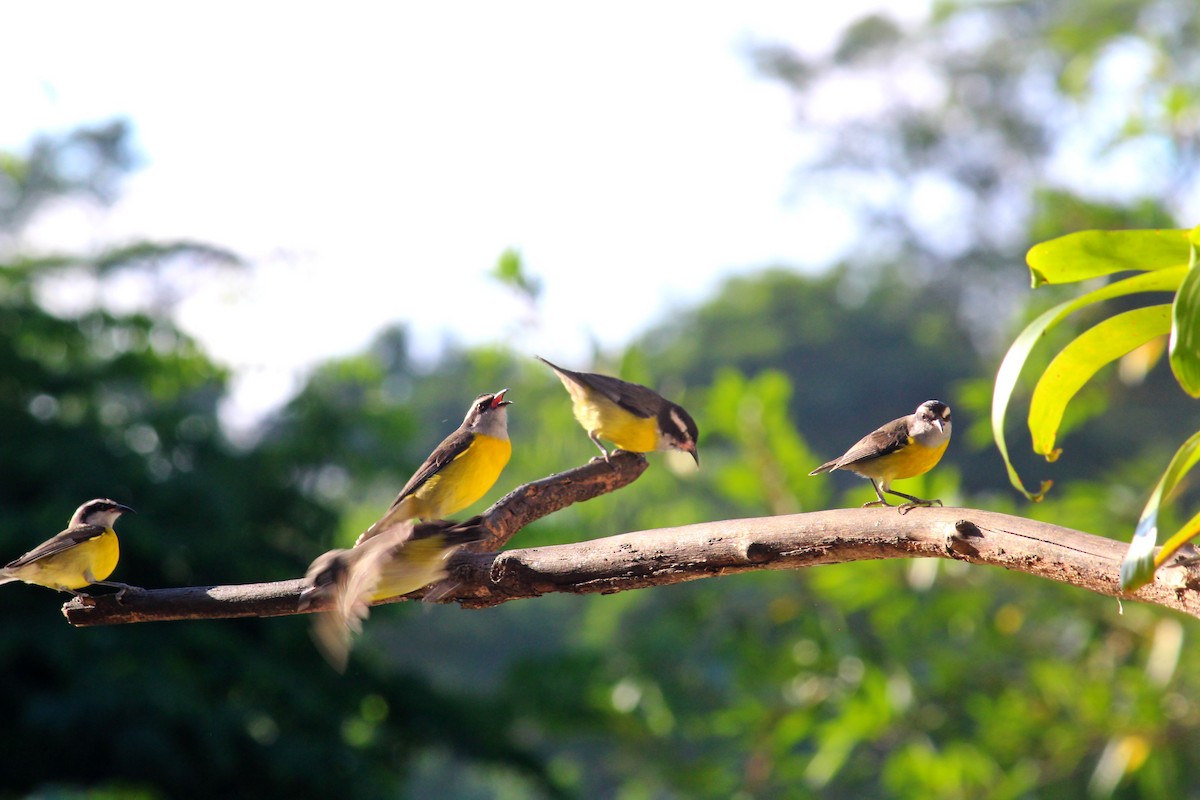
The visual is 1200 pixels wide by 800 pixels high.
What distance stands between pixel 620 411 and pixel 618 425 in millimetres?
45

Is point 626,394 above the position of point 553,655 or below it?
above

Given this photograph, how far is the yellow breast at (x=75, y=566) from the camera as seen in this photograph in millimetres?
2887

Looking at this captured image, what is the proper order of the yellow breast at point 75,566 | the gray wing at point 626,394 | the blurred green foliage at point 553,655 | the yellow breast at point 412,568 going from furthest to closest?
the blurred green foliage at point 553,655, the gray wing at point 626,394, the yellow breast at point 75,566, the yellow breast at point 412,568

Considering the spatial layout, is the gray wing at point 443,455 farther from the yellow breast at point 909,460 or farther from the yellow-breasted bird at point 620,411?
the yellow breast at point 909,460

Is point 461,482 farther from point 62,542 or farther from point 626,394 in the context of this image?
point 62,542

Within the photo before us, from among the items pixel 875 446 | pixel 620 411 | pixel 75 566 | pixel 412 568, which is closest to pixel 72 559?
pixel 75 566

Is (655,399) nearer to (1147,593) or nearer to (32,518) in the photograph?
(1147,593)

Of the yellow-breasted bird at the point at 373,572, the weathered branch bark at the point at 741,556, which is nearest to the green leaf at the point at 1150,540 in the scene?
the weathered branch bark at the point at 741,556

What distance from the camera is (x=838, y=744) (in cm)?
696

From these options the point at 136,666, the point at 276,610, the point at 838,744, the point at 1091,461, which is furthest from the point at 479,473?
the point at 1091,461

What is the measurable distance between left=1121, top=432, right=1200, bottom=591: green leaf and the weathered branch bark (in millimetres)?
127

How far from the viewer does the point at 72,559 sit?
9.73ft

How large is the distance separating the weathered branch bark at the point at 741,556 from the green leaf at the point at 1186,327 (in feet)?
1.01

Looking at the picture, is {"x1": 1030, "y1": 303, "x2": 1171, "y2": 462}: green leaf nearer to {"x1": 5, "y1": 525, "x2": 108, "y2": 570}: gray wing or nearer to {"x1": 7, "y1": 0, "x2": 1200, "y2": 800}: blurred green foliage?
{"x1": 5, "y1": 525, "x2": 108, "y2": 570}: gray wing
